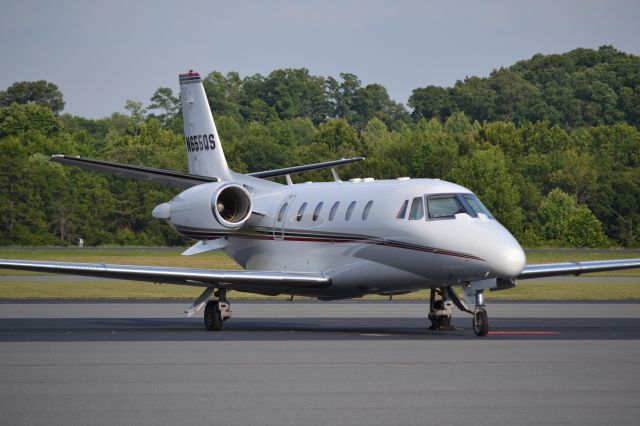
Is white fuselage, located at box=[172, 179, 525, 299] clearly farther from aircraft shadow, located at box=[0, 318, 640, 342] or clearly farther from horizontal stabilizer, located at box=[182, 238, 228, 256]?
aircraft shadow, located at box=[0, 318, 640, 342]

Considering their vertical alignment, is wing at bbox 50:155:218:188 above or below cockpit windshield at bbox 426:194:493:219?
above

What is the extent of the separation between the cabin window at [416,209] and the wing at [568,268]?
2117 millimetres

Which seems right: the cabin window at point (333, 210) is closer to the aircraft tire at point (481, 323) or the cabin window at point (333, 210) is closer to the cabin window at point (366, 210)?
the cabin window at point (366, 210)

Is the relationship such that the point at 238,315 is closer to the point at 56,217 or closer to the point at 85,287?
the point at 85,287

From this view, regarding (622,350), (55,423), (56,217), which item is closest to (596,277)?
(622,350)

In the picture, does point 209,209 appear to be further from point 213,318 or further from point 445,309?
point 445,309

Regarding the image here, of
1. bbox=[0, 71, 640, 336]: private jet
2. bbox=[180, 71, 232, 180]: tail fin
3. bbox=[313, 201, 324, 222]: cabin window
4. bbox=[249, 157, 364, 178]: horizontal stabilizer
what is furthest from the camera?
bbox=[180, 71, 232, 180]: tail fin

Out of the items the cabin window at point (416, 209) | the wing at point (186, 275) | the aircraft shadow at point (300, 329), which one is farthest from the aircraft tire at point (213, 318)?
the cabin window at point (416, 209)

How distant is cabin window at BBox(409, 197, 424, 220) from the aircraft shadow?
6.70 ft

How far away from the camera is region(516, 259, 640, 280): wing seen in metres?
22.1

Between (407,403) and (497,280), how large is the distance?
9191 mm

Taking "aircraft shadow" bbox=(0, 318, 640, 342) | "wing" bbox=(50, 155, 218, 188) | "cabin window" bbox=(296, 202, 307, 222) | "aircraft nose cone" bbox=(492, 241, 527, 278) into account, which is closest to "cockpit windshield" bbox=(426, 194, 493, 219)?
"aircraft nose cone" bbox=(492, 241, 527, 278)

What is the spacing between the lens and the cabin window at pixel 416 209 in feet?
69.8

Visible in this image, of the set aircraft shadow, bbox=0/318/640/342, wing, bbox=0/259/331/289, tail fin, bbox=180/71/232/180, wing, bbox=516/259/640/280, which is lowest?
aircraft shadow, bbox=0/318/640/342
